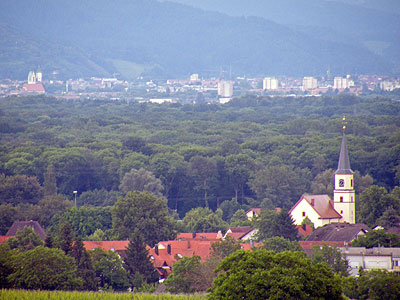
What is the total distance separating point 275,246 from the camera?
53.2 m

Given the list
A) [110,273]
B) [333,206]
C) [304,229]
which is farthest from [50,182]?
[110,273]

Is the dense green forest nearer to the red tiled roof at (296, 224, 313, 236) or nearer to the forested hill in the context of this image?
the forested hill

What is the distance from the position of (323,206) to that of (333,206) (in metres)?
1.08

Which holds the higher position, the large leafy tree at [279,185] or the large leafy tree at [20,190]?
the large leafy tree at [20,190]

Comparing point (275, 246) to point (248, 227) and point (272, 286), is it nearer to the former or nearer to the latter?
point (248, 227)

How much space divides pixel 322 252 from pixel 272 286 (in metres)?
18.5

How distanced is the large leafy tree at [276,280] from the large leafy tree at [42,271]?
1131 cm

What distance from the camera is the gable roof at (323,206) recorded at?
229 ft

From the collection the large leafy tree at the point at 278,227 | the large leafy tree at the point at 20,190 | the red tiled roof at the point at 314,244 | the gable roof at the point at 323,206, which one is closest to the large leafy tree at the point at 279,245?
the red tiled roof at the point at 314,244

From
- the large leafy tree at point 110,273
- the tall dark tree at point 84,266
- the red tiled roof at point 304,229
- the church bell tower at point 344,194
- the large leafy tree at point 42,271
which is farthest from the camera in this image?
the church bell tower at point 344,194

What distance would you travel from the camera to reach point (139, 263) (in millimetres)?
51438

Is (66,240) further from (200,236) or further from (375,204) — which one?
(375,204)


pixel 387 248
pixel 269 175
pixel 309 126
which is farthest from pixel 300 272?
pixel 309 126

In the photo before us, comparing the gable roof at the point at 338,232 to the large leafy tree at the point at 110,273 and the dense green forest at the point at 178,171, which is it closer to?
the dense green forest at the point at 178,171
